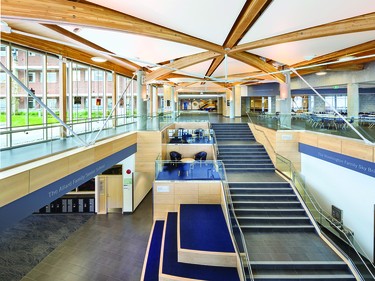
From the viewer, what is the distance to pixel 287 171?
38.3 ft

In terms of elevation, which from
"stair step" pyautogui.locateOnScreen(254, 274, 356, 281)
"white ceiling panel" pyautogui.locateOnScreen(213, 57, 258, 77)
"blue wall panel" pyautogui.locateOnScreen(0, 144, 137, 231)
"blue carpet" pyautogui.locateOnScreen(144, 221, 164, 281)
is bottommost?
"blue carpet" pyautogui.locateOnScreen(144, 221, 164, 281)

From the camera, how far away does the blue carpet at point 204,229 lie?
7871 millimetres

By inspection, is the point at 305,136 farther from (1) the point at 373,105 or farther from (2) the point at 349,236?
(1) the point at 373,105

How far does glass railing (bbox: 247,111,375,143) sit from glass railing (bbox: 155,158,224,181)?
4.69m

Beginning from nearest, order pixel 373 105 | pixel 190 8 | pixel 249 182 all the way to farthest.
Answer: pixel 190 8 < pixel 249 182 < pixel 373 105

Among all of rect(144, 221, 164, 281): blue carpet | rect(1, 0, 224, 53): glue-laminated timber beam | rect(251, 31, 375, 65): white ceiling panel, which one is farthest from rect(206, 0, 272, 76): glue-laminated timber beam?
rect(144, 221, 164, 281): blue carpet

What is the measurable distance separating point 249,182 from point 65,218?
9.48m

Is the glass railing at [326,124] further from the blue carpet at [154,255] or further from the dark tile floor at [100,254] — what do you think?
the dark tile floor at [100,254]

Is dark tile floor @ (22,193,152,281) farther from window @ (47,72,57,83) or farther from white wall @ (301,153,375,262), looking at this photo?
white wall @ (301,153,375,262)

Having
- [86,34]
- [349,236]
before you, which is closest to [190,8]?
[86,34]

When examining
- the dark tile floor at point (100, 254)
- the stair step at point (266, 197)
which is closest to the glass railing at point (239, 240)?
the stair step at point (266, 197)

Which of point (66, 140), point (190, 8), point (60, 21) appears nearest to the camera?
point (60, 21)

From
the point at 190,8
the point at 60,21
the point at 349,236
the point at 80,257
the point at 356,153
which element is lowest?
the point at 80,257

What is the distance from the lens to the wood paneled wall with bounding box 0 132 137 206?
14.6 feet
